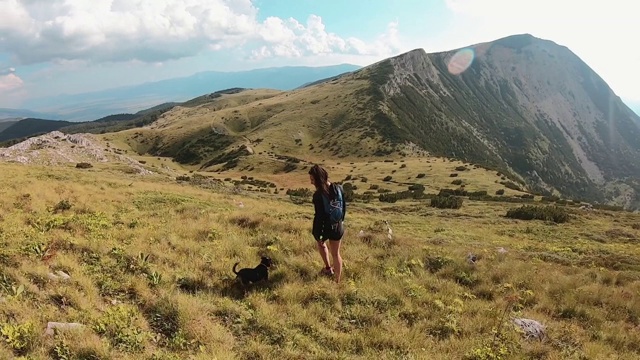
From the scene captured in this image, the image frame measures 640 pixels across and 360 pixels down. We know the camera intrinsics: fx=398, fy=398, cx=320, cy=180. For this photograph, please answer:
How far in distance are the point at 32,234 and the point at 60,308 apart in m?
4.90

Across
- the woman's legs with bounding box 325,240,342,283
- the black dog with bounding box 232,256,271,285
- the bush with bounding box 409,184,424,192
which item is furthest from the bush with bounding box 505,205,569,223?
the black dog with bounding box 232,256,271,285

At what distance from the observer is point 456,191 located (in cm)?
5084

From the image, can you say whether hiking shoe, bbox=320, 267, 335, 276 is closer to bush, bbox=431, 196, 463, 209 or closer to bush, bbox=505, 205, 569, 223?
bush, bbox=505, 205, 569, 223

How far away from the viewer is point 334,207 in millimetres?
10195

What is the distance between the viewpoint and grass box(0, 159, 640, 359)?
7.03m

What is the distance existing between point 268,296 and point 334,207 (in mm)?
2710

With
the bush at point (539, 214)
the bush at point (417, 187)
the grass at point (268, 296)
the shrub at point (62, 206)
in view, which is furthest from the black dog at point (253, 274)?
the bush at point (417, 187)

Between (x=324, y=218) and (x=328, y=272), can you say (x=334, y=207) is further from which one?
(x=328, y=272)

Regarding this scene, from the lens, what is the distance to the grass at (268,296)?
703 cm

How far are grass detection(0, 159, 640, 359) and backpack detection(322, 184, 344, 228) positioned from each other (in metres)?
1.63

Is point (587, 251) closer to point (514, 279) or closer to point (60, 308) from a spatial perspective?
point (514, 279)

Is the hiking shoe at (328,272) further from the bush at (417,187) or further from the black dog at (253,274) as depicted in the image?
the bush at (417,187)

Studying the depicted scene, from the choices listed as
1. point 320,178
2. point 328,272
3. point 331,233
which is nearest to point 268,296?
point 328,272

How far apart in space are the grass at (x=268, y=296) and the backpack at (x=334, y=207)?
1625 millimetres
